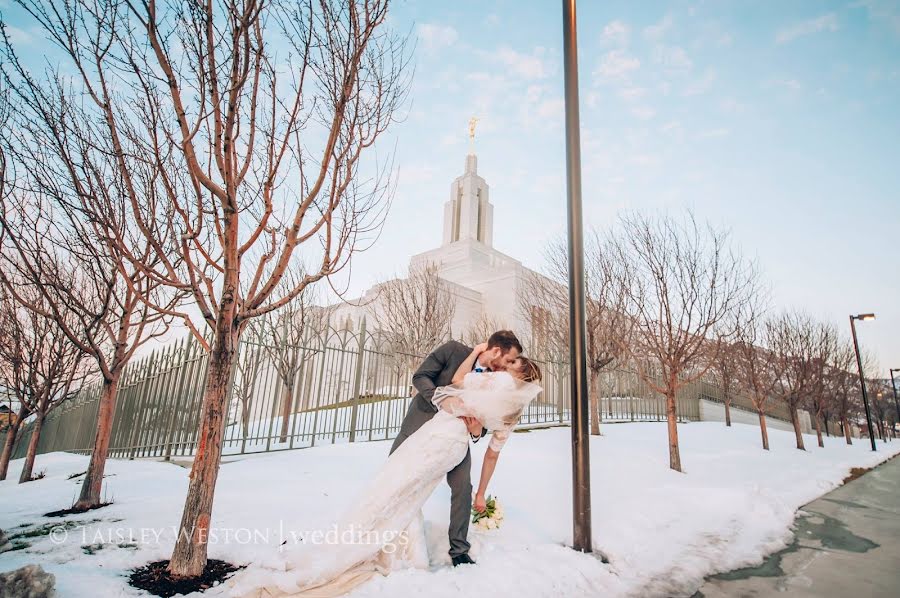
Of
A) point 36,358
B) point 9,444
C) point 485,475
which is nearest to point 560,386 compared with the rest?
point 485,475

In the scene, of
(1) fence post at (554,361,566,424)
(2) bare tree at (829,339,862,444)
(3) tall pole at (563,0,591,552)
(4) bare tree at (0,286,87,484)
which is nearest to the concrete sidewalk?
(3) tall pole at (563,0,591,552)

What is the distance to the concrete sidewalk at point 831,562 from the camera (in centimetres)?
309

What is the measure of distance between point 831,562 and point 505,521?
2.80 meters

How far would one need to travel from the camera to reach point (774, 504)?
217 inches

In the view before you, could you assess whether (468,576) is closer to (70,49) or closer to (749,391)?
(70,49)

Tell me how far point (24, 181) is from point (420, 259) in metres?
35.7

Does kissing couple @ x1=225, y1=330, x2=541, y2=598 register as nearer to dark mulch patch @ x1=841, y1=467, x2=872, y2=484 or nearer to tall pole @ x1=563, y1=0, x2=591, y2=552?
tall pole @ x1=563, y1=0, x2=591, y2=552

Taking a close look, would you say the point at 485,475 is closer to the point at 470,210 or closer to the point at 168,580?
the point at 168,580

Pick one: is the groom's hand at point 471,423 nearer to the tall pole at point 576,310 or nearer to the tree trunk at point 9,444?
the tall pole at point 576,310

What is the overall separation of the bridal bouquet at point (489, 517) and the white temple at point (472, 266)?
70.8ft

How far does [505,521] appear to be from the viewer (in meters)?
4.30

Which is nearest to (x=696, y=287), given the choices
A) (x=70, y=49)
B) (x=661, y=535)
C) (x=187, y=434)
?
(x=661, y=535)

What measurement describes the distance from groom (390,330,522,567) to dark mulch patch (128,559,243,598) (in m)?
1.48

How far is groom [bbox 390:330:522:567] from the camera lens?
3391 millimetres
